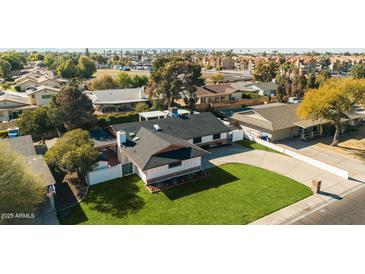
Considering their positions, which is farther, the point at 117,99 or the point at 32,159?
the point at 117,99

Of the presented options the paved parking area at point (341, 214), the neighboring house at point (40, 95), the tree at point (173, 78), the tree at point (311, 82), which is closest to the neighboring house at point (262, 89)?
the tree at point (311, 82)

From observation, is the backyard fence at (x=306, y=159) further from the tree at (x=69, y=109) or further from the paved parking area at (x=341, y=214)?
the tree at (x=69, y=109)

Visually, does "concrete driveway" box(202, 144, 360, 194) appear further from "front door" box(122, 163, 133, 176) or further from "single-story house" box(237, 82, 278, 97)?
"single-story house" box(237, 82, 278, 97)

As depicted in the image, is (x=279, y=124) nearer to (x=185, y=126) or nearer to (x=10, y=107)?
(x=185, y=126)

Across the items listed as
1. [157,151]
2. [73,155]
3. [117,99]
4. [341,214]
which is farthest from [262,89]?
[73,155]

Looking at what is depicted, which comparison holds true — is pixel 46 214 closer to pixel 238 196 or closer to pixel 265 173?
pixel 238 196
